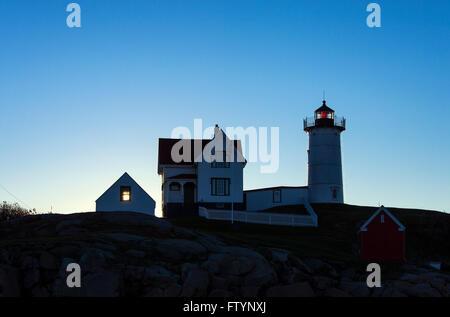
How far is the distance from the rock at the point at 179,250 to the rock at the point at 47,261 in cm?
459

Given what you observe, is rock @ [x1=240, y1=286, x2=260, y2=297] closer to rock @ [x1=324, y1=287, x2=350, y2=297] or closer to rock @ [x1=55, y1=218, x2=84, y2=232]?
rock @ [x1=324, y1=287, x2=350, y2=297]

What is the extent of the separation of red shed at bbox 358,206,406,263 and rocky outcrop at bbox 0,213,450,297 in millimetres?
2960

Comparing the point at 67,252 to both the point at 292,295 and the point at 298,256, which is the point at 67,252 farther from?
the point at 298,256

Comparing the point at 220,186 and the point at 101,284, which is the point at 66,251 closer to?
the point at 101,284

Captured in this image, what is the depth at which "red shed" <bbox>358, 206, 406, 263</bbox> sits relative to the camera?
32.2m

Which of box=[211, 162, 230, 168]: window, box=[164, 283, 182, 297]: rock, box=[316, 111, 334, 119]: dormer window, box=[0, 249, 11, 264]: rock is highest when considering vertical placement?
box=[316, 111, 334, 119]: dormer window

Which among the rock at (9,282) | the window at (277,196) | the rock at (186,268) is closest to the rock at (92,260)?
the rock at (9,282)

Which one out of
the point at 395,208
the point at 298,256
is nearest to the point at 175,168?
the point at 395,208

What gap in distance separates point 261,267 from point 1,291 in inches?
418

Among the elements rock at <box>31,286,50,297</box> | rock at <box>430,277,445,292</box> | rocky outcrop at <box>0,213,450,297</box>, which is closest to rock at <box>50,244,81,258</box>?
rocky outcrop at <box>0,213,450,297</box>

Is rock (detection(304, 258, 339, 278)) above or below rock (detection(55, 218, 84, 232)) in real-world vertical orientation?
below

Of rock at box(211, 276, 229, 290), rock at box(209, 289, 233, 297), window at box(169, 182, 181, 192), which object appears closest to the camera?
rock at box(209, 289, 233, 297)

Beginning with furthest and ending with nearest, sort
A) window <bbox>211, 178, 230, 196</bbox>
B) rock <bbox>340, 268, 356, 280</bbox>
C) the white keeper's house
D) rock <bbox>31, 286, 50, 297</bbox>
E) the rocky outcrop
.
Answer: window <bbox>211, 178, 230, 196</bbox>
the white keeper's house
rock <bbox>340, 268, 356, 280</bbox>
the rocky outcrop
rock <bbox>31, 286, 50, 297</bbox>

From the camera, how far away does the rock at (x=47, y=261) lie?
21.3 m
